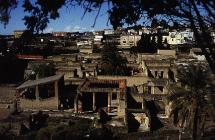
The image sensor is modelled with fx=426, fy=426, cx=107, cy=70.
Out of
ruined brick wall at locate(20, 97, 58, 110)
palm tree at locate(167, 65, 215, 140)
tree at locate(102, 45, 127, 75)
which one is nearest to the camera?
palm tree at locate(167, 65, 215, 140)

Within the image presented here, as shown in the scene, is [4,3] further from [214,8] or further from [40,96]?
[40,96]

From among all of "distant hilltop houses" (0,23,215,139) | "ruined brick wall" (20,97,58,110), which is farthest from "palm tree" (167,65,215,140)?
"ruined brick wall" (20,97,58,110)

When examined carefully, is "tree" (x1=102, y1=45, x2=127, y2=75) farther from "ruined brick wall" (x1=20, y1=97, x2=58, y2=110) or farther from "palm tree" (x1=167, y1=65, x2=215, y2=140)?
"palm tree" (x1=167, y1=65, x2=215, y2=140)

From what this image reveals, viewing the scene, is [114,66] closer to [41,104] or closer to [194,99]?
[41,104]

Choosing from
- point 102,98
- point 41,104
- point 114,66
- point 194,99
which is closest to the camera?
point 194,99

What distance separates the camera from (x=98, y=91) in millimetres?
32312

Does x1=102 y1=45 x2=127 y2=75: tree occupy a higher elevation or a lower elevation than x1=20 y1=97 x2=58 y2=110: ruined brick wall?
higher

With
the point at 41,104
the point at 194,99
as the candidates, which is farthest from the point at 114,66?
the point at 194,99

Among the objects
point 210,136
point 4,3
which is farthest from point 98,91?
point 4,3

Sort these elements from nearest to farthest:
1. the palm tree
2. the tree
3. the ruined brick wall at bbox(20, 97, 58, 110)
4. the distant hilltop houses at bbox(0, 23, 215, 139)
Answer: the palm tree → the distant hilltop houses at bbox(0, 23, 215, 139) → the ruined brick wall at bbox(20, 97, 58, 110) → the tree

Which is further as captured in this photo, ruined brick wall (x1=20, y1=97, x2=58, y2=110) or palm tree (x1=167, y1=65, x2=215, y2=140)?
ruined brick wall (x1=20, y1=97, x2=58, y2=110)

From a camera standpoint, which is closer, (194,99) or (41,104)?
(194,99)

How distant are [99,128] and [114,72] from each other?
19826mm

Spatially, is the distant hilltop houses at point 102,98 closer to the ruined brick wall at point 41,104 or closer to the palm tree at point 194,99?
the ruined brick wall at point 41,104
